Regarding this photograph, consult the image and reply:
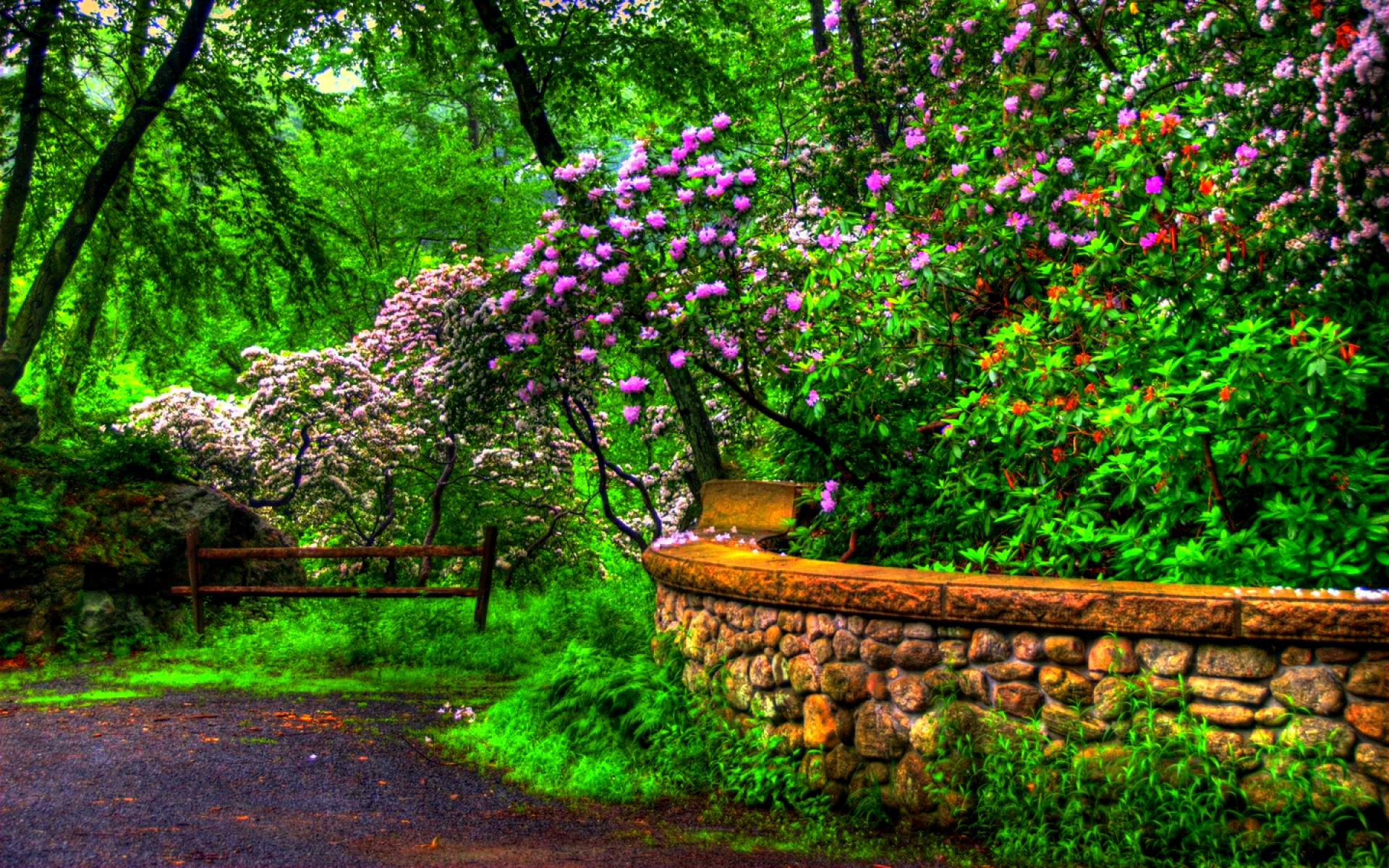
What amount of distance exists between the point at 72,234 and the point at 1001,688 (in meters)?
10.9

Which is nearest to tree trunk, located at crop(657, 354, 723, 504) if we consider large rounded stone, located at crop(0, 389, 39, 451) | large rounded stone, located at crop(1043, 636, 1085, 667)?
large rounded stone, located at crop(1043, 636, 1085, 667)

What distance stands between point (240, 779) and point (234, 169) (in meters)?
10.4

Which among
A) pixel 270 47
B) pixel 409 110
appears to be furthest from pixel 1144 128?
pixel 409 110

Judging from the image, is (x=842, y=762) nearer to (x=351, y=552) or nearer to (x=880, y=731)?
(x=880, y=731)

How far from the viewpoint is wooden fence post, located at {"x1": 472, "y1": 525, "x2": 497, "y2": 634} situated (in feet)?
34.7

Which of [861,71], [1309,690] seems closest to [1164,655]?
[1309,690]

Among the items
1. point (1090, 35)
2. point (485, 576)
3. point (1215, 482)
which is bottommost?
point (485, 576)

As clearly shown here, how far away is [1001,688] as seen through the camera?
15.2 ft

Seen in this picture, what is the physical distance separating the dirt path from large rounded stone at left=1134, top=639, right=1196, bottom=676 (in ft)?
4.82

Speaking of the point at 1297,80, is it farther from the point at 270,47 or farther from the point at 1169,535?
the point at 270,47

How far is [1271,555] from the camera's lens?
466 centimetres

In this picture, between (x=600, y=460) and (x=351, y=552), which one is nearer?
(x=351, y=552)

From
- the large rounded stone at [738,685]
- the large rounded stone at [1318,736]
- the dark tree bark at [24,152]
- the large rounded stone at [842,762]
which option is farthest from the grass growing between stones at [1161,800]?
the dark tree bark at [24,152]

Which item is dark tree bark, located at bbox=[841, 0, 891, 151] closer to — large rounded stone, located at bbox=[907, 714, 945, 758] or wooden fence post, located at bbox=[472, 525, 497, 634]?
wooden fence post, located at bbox=[472, 525, 497, 634]
